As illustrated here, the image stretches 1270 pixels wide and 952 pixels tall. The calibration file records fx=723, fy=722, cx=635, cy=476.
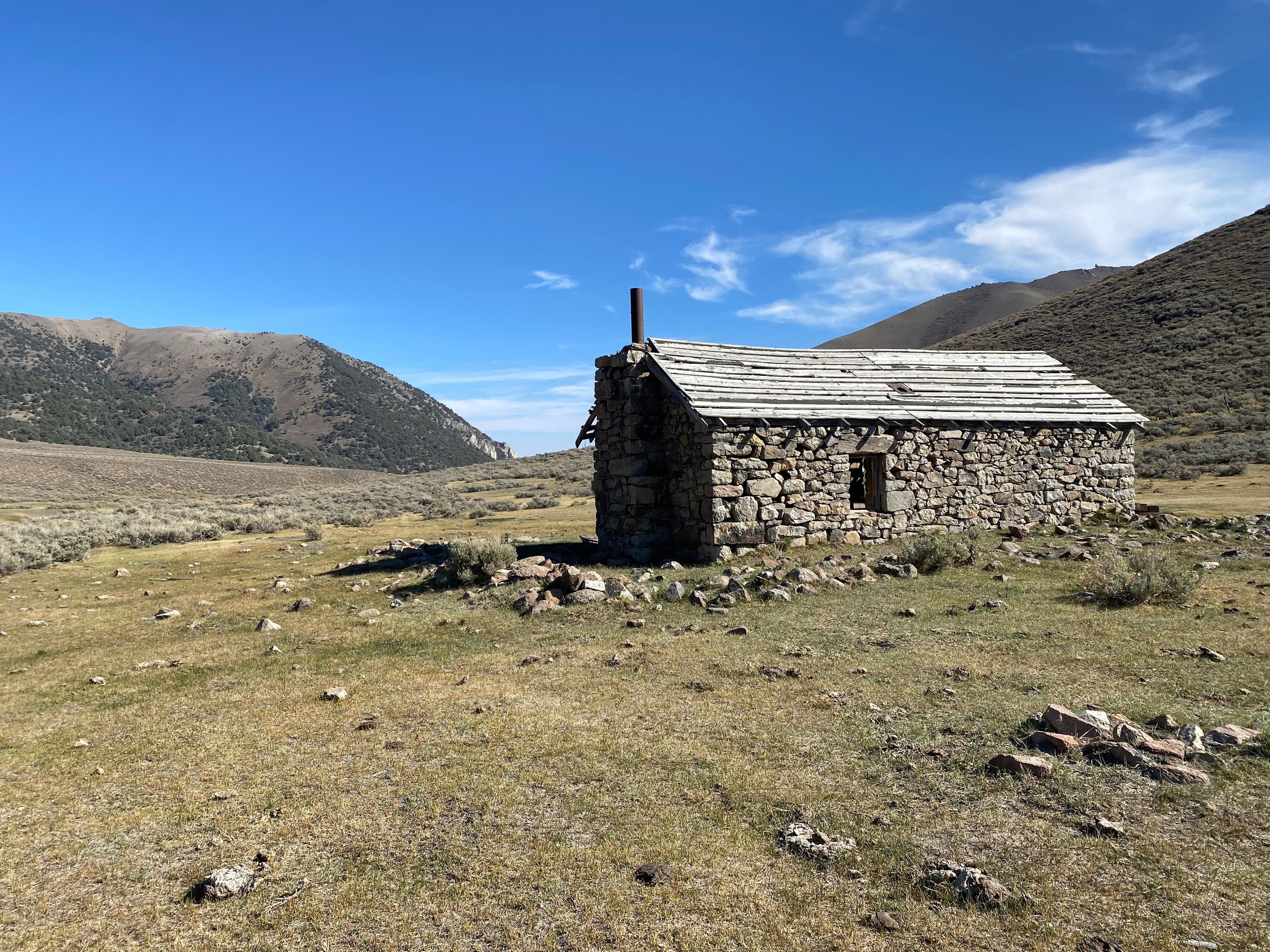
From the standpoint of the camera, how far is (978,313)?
98500 millimetres

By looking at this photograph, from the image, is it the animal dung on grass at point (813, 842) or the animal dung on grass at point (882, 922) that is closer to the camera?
the animal dung on grass at point (882, 922)

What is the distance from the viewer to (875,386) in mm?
15508

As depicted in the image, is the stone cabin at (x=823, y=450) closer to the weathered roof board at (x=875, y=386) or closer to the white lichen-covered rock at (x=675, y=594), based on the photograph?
the weathered roof board at (x=875, y=386)

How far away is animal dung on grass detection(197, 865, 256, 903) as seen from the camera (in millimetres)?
3461

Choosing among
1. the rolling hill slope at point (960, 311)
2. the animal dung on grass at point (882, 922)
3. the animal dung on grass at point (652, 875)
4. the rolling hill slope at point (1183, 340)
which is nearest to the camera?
the animal dung on grass at point (882, 922)

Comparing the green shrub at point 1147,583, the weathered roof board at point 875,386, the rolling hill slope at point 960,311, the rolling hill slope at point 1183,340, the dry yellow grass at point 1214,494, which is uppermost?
the rolling hill slope at point 960,311

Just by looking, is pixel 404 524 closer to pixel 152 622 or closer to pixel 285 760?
pixel 152 622

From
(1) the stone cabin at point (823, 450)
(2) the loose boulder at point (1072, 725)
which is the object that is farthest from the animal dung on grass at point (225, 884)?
(1) the stone cabin at point (823, 450)

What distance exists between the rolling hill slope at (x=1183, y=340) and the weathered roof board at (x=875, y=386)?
33.6 feet

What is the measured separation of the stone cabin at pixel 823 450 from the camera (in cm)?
1293

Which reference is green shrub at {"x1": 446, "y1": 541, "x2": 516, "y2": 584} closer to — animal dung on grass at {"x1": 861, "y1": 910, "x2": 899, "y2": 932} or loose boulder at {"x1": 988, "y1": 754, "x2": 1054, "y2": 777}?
loose boulder at {"x1": 988, "y1": 754, "x2": 1054, "y2": 777}

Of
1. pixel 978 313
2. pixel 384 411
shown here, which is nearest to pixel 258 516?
pixel 384 411

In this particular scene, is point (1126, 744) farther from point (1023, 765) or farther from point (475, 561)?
point (475, 561)

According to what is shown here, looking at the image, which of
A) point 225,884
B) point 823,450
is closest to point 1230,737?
point 225,884
